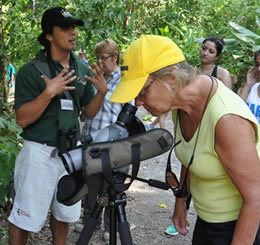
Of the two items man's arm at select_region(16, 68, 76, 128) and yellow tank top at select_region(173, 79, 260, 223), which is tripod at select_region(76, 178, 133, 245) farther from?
man's arm at select_region(16, 68, 76, 128)

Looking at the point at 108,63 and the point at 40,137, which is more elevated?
the point at 108,63

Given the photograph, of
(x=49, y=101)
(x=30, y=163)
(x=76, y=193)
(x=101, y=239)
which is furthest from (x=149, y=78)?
(x=101, y=239)

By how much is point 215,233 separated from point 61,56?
159 cm

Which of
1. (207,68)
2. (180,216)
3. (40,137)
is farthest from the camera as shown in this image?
(207,68)

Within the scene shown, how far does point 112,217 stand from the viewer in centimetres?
169

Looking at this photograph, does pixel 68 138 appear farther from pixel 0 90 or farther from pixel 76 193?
pixel 0 90

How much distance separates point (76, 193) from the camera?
1621 millimetres

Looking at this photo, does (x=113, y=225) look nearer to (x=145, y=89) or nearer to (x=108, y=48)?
(x=145, y=89)

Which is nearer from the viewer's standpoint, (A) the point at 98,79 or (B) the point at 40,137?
(B) the point at 40,137

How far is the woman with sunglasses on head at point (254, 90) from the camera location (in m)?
3.31

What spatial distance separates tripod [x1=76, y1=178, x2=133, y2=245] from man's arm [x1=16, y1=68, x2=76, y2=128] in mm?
860

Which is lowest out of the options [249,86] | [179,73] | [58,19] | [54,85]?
[249,86]

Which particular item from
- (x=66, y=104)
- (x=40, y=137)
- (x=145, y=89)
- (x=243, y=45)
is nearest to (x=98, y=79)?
(x=66, y=104)

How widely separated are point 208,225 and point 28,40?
413 centimetres
